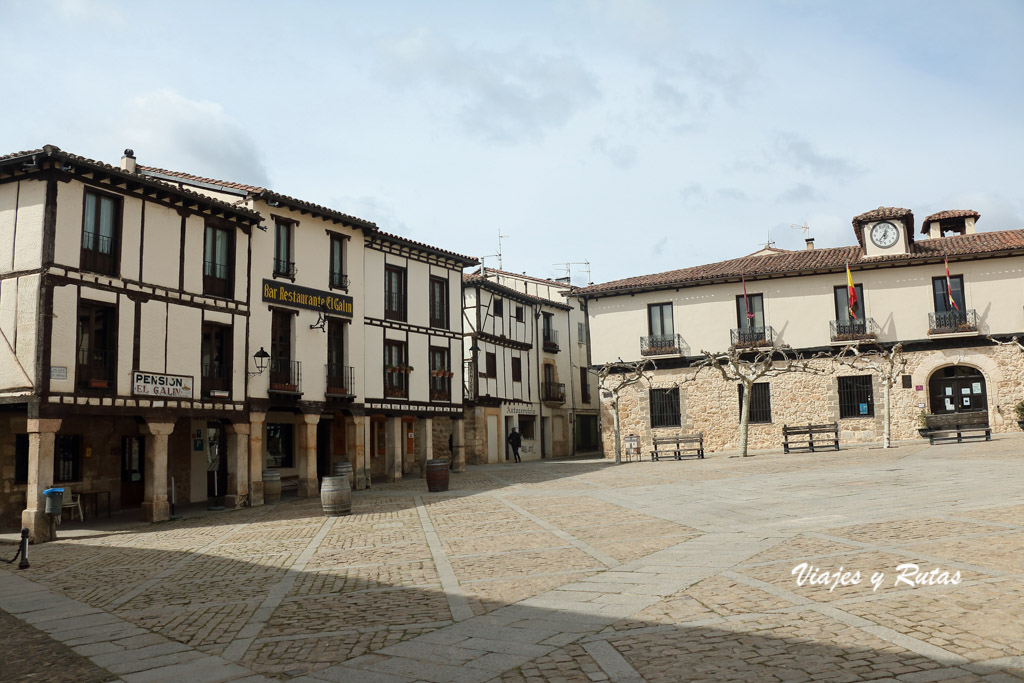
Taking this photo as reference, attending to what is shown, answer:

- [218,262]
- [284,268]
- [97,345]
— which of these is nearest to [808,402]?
[284,268]

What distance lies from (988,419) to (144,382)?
1112 inches

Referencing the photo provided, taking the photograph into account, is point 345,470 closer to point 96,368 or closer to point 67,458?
point 67,458

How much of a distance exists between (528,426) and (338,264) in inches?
732

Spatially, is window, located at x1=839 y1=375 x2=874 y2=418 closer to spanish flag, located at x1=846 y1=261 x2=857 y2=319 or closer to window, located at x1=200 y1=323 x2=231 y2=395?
spanish flag, located at x1=846 y1=261 x2=857 y2=319

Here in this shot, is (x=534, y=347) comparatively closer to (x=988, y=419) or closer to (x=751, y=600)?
(x=988, y=419)

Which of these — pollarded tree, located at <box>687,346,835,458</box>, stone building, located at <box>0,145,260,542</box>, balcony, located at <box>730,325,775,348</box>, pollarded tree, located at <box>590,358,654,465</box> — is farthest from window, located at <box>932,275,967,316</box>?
stone building, located at <box>0,145,260,542</box>

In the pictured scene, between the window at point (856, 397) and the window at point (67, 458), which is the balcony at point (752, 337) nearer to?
the window at point (856, 397)

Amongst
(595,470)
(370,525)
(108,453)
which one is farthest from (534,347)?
(370,525)

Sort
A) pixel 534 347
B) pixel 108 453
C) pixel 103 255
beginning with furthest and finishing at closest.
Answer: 1. pixel 534 347
2. pixel 108 453
3. pixel 103 255

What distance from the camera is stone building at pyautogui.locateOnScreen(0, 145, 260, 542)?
16.0 metres

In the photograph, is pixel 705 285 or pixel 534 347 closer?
pixel 705 285

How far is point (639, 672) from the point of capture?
5496 millimetres

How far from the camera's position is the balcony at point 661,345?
33219 mm

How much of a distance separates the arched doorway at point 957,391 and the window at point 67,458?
2885 centimetres
